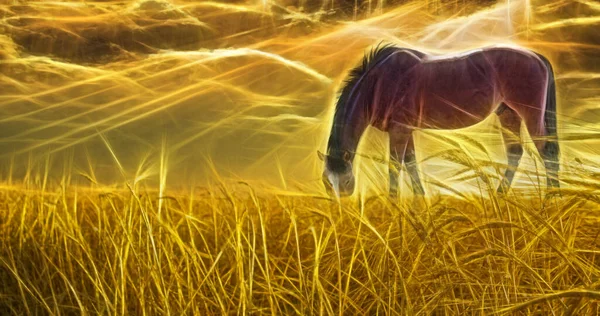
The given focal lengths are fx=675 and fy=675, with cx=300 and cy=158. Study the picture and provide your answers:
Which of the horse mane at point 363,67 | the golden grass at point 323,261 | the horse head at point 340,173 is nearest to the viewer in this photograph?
the golden grass at point 323,261

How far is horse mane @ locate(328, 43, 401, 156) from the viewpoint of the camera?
3.43 metres

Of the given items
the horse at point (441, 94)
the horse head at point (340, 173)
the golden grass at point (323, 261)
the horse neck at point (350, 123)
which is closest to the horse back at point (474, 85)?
the horse at point (441, 94)

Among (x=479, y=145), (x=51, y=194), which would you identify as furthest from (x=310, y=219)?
(x=51, y=194)

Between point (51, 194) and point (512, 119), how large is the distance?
7.77 ft

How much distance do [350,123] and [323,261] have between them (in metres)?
2.06

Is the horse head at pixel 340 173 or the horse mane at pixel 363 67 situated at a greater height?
the horse mane at pixel 363 67

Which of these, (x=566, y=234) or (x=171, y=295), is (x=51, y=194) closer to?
(x=171, y=295)

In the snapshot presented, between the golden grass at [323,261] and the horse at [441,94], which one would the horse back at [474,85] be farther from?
the golden grass at [323,261]

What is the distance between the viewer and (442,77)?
3.62m

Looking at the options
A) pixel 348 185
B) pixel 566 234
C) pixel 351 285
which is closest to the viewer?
pixel 566 234

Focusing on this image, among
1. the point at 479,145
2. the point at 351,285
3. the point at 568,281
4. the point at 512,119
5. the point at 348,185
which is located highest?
the point at 479,145

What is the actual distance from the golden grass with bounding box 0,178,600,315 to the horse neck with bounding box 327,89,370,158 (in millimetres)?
1259

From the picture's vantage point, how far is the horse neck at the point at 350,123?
3498 millimetres

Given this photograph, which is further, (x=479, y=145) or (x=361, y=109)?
(x=361, y=109)
